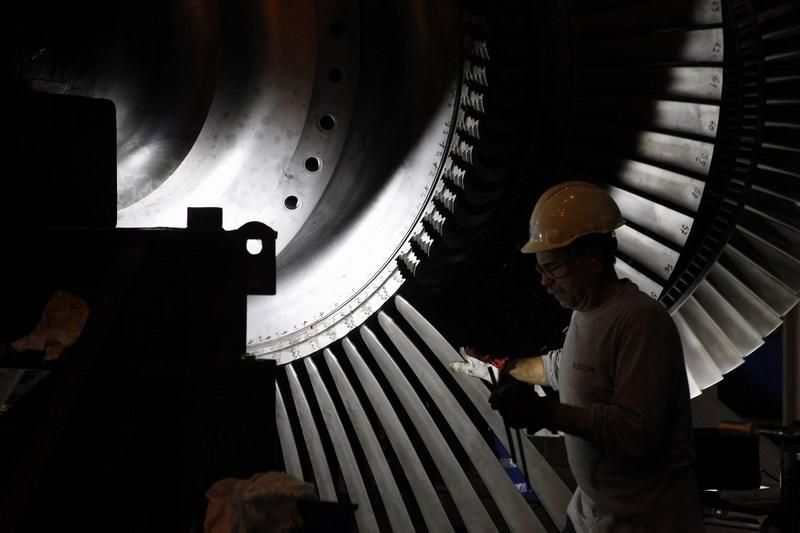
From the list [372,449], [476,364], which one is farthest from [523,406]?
[372,449]

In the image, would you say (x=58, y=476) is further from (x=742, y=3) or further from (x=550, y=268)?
(x=742, y=3)

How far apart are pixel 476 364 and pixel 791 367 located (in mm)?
2298

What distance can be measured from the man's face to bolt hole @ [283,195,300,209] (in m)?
0.77

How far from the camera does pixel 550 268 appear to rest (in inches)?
72.1

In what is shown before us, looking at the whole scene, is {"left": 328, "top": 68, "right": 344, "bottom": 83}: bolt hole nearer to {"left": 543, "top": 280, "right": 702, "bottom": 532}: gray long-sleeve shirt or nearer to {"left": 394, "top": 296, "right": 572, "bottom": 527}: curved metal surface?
{"left": 394, "top": 296, "right": 572, "bottom": 527}: curved metal surface

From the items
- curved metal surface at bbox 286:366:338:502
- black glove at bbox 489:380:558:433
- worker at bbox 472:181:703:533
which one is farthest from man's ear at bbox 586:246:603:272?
curved metal surface at bbox 286:366:338:502

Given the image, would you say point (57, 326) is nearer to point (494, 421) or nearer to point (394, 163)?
point (394, 163)

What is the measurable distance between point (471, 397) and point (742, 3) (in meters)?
1.47

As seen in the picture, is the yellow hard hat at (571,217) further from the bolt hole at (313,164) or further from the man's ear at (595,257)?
the bolt hole at (313,164)

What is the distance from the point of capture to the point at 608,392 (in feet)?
5.75

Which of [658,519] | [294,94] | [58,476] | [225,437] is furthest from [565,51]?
[58,476]

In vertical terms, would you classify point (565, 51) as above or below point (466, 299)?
above

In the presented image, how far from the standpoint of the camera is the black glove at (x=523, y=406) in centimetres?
170

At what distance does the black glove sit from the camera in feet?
5.56
